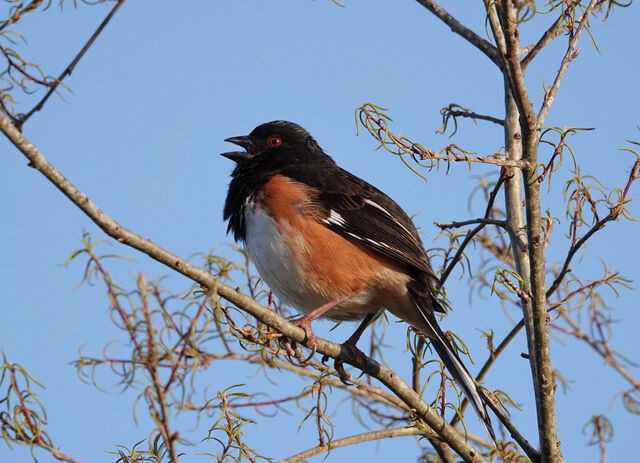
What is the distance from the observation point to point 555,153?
124 inches

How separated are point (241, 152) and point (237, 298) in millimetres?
2407

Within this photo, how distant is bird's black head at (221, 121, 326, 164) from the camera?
5.00 metres

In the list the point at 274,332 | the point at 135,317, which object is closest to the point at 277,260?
the point at 274,332

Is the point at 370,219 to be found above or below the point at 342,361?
above

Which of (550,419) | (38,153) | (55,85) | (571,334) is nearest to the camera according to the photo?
(38,153)

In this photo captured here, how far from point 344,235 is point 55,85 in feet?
6.91

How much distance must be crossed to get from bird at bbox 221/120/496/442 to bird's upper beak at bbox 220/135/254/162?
0.37 m

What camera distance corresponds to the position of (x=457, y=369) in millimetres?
3908

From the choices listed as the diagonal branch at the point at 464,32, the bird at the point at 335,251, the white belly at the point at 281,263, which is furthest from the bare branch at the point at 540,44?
the white belly at the point at 281,263

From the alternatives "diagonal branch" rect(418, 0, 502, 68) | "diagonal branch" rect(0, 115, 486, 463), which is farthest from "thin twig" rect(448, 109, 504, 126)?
"diagonal branch" rect(0, 115, 486, 463)

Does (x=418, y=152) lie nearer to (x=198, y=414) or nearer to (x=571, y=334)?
(x=198, y=414)

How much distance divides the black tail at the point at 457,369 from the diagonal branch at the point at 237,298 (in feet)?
1.00

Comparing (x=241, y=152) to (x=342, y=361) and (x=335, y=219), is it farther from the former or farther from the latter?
(x=342, y=361)

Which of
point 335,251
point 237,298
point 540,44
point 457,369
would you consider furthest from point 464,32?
point 237,298
